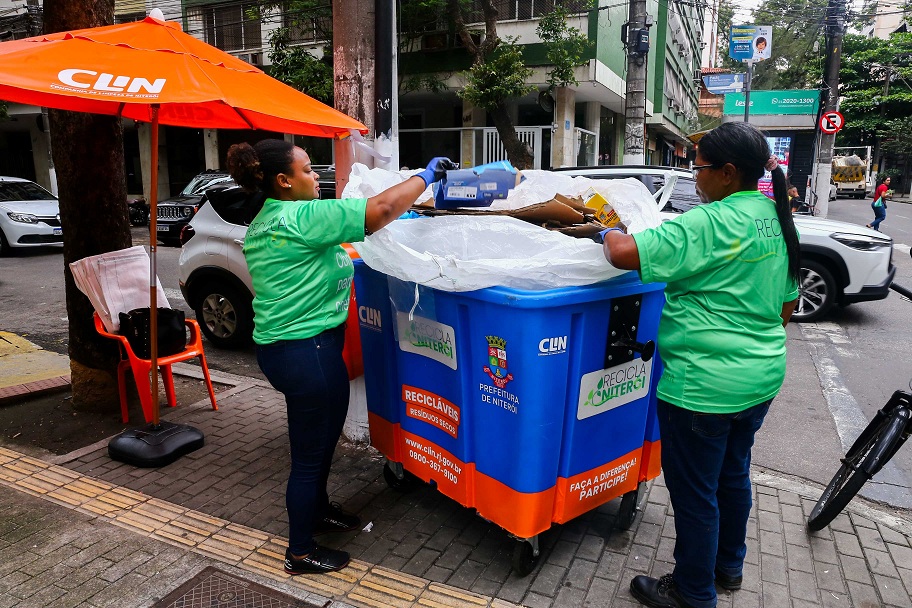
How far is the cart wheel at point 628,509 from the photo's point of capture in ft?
9.98

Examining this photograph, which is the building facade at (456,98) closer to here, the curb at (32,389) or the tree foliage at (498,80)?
the tree foliage at (498,80)

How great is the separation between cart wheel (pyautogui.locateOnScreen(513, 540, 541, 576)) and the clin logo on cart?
27.8 inches

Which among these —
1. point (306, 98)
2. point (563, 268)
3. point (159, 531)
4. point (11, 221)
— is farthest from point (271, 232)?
point (11, 221)

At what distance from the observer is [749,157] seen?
7.24ft

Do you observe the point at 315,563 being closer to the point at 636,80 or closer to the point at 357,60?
the point at 357,60

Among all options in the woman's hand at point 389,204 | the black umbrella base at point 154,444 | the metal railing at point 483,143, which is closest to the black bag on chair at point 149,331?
the black umbrella base at point 154,444

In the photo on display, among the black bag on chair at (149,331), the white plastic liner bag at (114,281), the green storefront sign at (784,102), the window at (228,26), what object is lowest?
the black bag on chair at (149,331)

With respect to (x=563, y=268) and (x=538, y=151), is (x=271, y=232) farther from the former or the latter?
(x=538, y=151)

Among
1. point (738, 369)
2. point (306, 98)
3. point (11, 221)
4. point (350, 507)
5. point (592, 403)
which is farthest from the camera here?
point (11, 221)

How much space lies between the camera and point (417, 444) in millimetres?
3039

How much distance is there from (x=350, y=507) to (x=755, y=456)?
252cm

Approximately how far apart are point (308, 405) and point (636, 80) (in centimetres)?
1087

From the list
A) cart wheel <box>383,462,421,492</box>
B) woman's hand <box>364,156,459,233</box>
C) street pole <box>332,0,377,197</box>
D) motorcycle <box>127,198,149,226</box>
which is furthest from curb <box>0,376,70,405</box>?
motorcycle <box>127,198,149,226</box>

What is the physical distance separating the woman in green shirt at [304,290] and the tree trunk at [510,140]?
12.4 m
